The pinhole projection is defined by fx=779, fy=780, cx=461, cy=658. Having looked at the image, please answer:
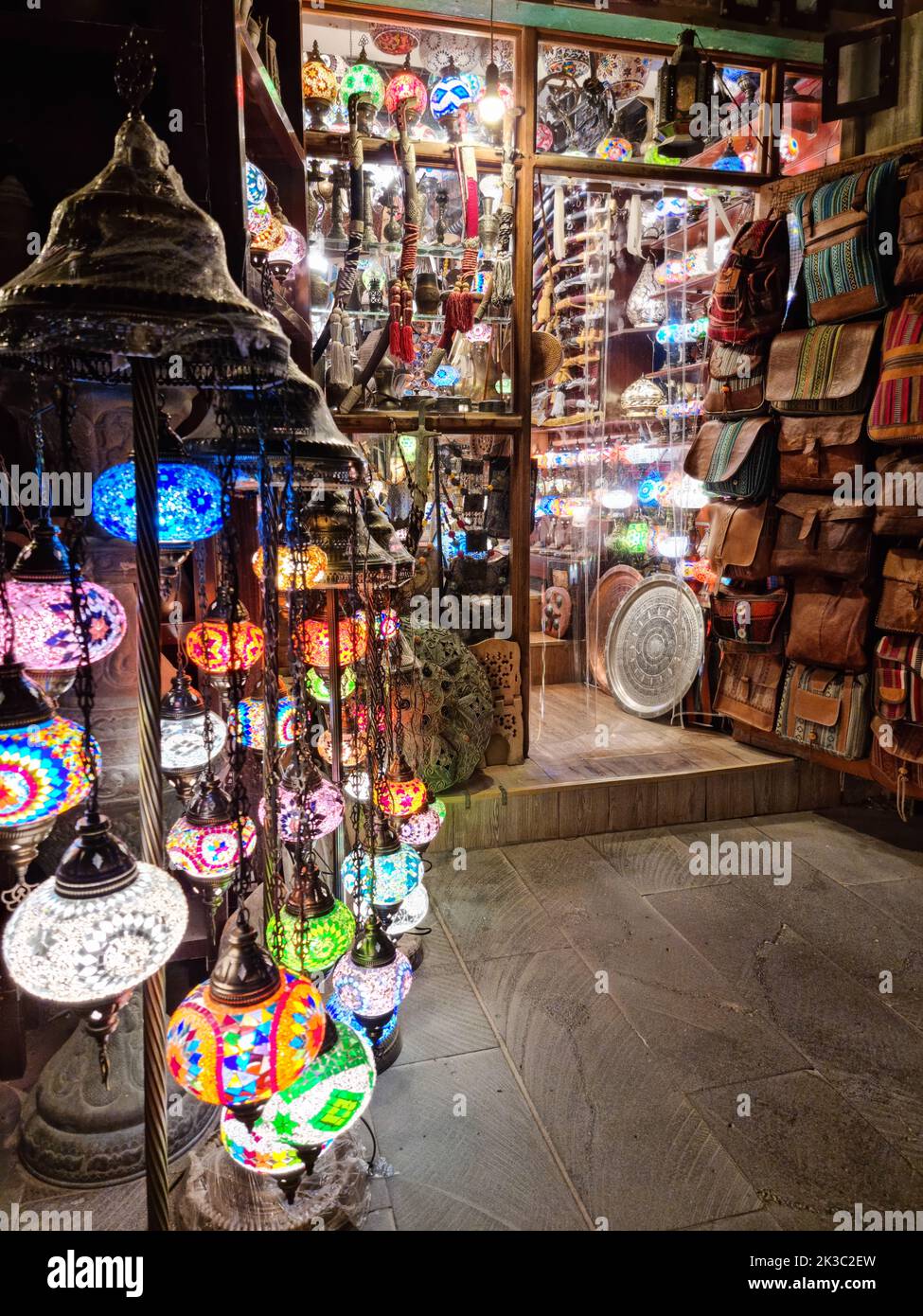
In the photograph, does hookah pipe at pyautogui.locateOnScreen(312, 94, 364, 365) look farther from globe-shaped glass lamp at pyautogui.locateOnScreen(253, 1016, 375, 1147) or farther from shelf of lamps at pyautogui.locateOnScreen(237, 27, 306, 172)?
globe-shaped glass lamp at pyautogui.locateOnScreen(253, 1016, 375, 1147)

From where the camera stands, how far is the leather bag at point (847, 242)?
3963 mm

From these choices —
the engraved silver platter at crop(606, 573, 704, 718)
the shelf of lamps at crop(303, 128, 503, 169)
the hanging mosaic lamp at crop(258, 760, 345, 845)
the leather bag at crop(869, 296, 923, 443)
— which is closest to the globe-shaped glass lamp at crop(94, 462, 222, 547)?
the hanging mosaic lamp at crop(258, 760, 345, 845)

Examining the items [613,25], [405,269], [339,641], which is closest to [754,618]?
[405,269]

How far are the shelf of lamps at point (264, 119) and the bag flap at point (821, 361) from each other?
2.99m

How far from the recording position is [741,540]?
4.79 metres

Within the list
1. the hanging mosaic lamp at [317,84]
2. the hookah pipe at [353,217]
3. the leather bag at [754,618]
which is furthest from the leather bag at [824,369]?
the hanging mosaic lamp at [317,84]

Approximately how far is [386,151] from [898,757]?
4204 mm

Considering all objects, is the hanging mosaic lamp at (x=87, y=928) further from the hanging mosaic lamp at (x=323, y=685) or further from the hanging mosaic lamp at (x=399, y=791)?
the hanging mosaic lamp at (x=323, y=685)

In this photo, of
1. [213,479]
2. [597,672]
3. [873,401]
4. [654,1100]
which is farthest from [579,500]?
[213,479]

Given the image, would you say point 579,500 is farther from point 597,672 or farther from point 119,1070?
point 119,1070

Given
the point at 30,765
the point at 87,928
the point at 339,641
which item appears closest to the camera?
the point at 87,928

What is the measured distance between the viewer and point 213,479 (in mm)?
1497

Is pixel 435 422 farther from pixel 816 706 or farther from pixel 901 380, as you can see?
pixel 816 706

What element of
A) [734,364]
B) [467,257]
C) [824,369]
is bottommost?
[824,369]
